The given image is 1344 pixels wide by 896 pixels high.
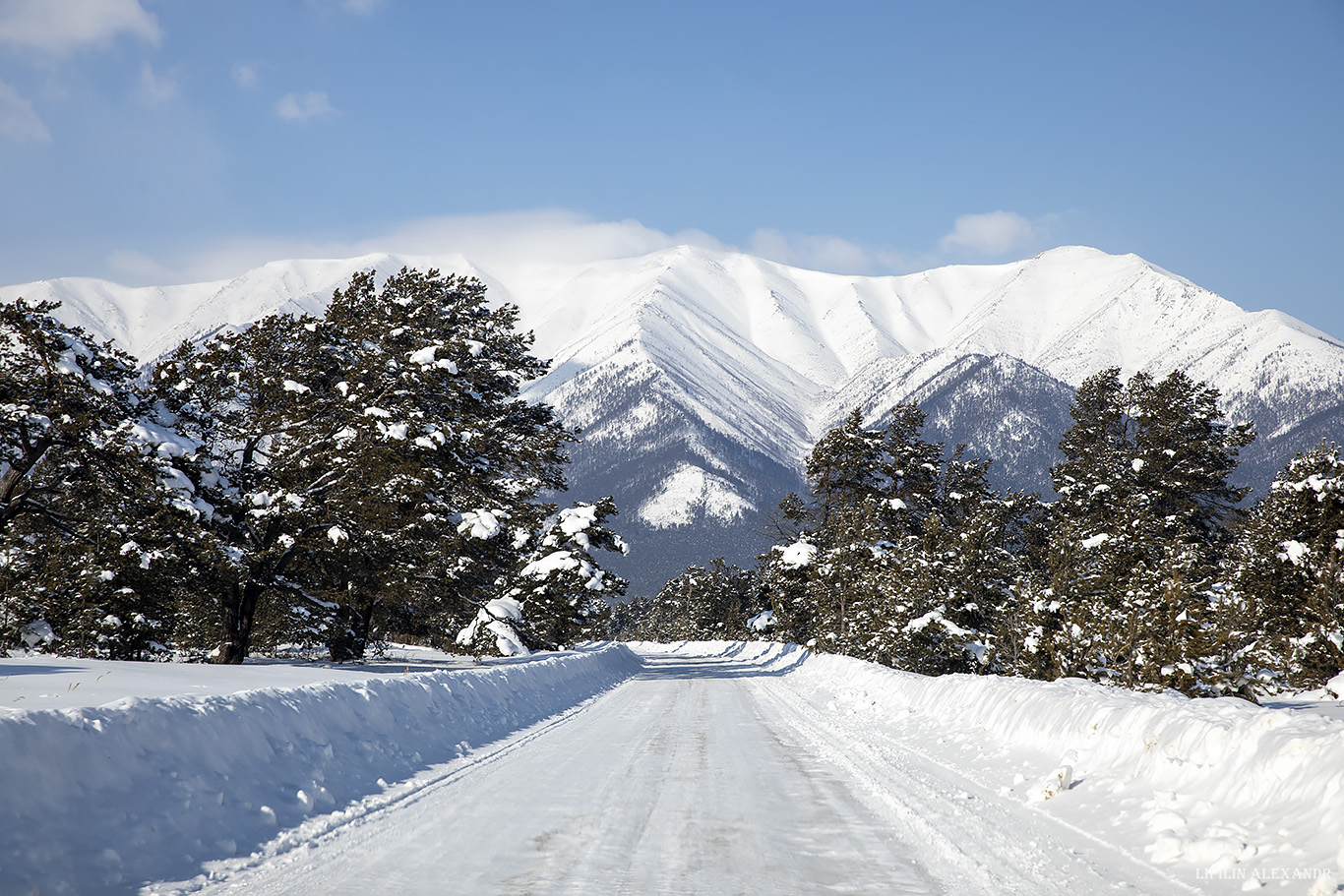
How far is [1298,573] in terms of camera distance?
19.7m

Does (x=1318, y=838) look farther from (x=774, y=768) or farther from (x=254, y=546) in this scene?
(x=254, y=546)

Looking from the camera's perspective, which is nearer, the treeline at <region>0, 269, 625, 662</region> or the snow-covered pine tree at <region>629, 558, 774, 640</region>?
the treeline at <region>0, 269, 625, 662</region>

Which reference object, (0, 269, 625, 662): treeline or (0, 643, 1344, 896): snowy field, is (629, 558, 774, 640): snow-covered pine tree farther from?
(0, 643, 1344, 896): snowy field

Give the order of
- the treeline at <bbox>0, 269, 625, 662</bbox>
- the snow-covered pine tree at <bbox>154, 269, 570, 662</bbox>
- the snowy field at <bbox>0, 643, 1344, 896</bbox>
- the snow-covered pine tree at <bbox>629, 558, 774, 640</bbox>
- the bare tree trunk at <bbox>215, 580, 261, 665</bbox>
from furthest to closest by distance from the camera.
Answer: the snow-covered pine tree at <bbox>629, 558, 774, 640</bbox>
the bare tree trunk at <bbox>215, 580, 261, 665</bbox>
the snow-covered pine tree at <bbox>154, 269, 570, 662</bbox>
the treeline at <bbox>0, 269, 625, 662</bbox>
the snowy field at <bbox>0, 643, 1344, 896</bbox>

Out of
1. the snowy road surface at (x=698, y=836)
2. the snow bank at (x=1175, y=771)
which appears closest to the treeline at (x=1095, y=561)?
the snow bank at (x=1175, y=771)

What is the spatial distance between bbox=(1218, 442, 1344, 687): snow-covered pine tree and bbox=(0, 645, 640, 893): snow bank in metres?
14.4

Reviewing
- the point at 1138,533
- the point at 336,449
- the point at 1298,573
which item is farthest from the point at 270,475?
the point at 1298,573

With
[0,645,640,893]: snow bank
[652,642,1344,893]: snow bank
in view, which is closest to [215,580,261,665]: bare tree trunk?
[0,645,640,893]: snow bank

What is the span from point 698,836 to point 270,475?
17107mm

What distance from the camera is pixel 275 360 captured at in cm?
2180

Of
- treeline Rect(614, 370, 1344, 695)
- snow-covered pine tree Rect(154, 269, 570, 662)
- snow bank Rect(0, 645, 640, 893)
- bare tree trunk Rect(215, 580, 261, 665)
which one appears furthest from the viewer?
bare tree trunk Rect(215, 580, 261, 665)

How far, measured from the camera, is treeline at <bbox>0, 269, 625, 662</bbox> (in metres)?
16.2

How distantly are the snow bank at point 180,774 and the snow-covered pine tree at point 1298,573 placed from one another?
14.4 meters

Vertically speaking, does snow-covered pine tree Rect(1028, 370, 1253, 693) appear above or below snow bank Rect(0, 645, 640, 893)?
above
